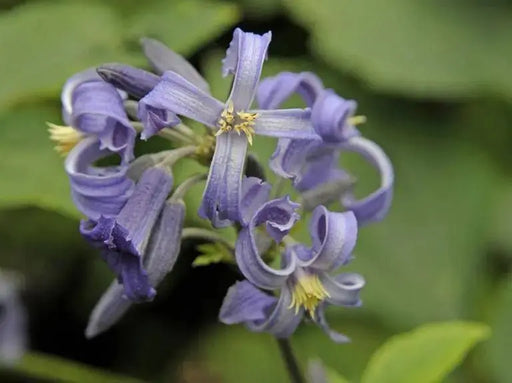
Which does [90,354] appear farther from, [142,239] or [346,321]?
[142,239]

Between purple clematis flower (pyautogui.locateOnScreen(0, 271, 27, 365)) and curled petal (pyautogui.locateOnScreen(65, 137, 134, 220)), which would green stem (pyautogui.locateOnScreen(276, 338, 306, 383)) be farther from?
purple clematis flower (pyautogui.locateOnScreen(0, 271, 27, 365))

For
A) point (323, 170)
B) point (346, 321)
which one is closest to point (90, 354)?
point (346, 321)

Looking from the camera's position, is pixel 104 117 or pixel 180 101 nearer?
pixel 180 101

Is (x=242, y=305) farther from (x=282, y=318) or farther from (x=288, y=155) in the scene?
(x=288, y=155)

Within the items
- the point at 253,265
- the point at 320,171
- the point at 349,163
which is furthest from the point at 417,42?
the point at 253,265

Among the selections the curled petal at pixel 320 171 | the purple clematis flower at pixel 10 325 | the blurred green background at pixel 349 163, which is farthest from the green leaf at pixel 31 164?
the curled petal at pixel 320 171
